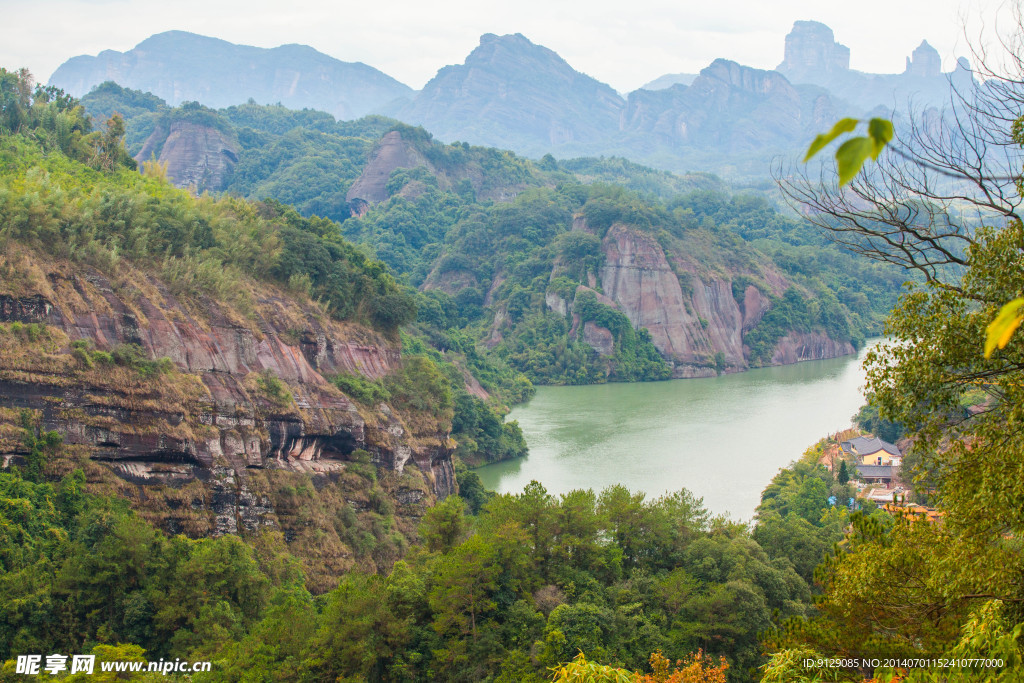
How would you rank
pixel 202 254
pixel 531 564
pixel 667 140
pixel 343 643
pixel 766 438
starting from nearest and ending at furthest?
1. pixel 343 643
2. pixel 531 564
3. pixel 202 254
4. pixel 766 438
5. pixel 667 140

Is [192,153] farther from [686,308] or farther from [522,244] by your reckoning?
[686,308]

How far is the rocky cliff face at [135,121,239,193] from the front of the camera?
78625mm

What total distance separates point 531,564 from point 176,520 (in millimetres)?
7835

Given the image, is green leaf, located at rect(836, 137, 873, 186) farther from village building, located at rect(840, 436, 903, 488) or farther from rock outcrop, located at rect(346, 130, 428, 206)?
rock outcrop, located at rect(346, 130, 428, 206)

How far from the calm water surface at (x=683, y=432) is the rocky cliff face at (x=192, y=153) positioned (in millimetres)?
46083

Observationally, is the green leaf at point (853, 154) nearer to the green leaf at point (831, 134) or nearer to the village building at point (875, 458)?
the green leaf at point (831, 134)

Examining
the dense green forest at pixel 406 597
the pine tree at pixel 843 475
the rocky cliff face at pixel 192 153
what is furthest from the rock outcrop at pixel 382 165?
the dense green forest at pixel 406 597

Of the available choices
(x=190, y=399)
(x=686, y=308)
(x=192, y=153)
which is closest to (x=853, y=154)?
(x=190, y=399)

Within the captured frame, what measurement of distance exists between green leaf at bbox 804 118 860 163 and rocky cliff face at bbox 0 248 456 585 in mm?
17516

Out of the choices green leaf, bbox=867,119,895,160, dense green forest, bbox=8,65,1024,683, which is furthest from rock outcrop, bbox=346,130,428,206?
green leaf, bbox=867,119,895,160

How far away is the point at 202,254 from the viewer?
73.0 ft

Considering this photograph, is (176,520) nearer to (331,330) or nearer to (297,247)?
(331,330)

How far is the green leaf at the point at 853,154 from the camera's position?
83.4 inches

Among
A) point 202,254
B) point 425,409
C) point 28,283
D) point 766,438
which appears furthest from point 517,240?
point 28,283
